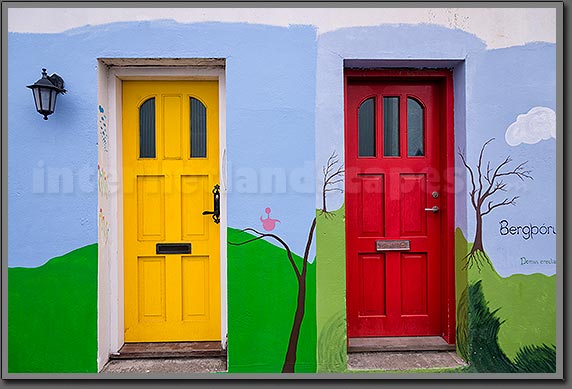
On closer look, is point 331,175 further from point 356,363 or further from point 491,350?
point 491,350

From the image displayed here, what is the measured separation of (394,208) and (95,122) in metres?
2.40

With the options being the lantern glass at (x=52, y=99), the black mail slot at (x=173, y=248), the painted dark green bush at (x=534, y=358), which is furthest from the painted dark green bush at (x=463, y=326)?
the lantern glass at (x=52, y=99)

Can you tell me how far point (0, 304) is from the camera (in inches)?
154

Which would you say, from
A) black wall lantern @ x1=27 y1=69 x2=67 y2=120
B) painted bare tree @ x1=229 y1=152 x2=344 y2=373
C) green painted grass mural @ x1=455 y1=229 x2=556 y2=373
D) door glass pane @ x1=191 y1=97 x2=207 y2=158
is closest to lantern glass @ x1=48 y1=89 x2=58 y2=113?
black wall lantern @ x1=27 y1=69 x2=67 y2=120

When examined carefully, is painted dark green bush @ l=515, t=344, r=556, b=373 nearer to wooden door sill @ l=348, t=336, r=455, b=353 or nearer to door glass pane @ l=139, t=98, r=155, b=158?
wooden door sill @ l=348, t=336, r=455, b=353

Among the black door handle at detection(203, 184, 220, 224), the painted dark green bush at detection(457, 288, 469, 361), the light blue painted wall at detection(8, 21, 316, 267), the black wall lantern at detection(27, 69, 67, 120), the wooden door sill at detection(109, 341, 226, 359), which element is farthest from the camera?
the black door handle at detection(203, 184, 220, 224)

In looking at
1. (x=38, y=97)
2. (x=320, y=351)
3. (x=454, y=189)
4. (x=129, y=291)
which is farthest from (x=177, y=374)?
(x=454, y=189)

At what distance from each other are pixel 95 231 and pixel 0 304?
0.88 metres

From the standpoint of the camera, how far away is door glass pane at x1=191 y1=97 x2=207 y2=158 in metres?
4.29

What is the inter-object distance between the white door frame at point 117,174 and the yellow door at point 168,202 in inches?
3.4

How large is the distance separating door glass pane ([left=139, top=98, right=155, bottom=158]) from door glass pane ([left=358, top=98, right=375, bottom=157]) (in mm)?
1671

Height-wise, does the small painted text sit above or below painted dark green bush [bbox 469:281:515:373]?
above

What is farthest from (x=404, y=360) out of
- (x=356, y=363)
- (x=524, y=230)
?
(x=524, y=230)

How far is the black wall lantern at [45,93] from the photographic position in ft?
12.2
